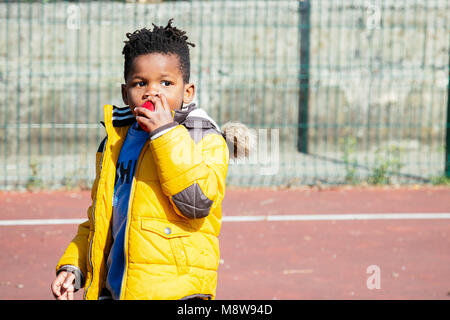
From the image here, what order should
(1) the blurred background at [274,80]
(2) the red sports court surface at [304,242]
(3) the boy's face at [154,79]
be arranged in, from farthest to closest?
(1) the blurred background at [274,80] < (2) the red sports court surface at [304,242] < (3) the boy's face at [154,79]

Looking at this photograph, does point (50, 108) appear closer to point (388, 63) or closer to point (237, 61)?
point (237, 61)

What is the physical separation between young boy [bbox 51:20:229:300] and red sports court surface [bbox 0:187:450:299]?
8.55ft

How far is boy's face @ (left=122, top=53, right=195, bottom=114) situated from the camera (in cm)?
230

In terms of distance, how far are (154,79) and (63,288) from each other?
0.84 meters

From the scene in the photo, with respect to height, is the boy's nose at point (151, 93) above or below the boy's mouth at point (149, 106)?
above

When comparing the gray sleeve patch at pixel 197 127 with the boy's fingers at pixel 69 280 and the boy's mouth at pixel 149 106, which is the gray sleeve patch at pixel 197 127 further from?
the boy's fingers at pixel 69 280

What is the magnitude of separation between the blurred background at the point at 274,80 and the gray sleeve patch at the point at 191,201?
7.13m

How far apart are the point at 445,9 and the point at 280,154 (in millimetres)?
3562

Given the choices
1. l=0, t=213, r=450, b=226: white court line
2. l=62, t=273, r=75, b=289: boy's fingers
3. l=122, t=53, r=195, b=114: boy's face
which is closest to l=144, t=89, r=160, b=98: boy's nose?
l=122, t=53, r=195, b=114: boy's face

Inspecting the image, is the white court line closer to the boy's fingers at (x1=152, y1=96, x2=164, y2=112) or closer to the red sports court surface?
the red sports court surface

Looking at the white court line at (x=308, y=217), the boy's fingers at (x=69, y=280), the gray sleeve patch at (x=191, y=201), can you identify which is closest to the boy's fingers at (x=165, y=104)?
the gray sleeve patch at (x=191, y=201)

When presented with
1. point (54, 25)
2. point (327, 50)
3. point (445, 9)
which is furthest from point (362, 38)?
point (54, 25)

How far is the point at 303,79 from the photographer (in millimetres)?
10664

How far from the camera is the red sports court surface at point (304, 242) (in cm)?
507
